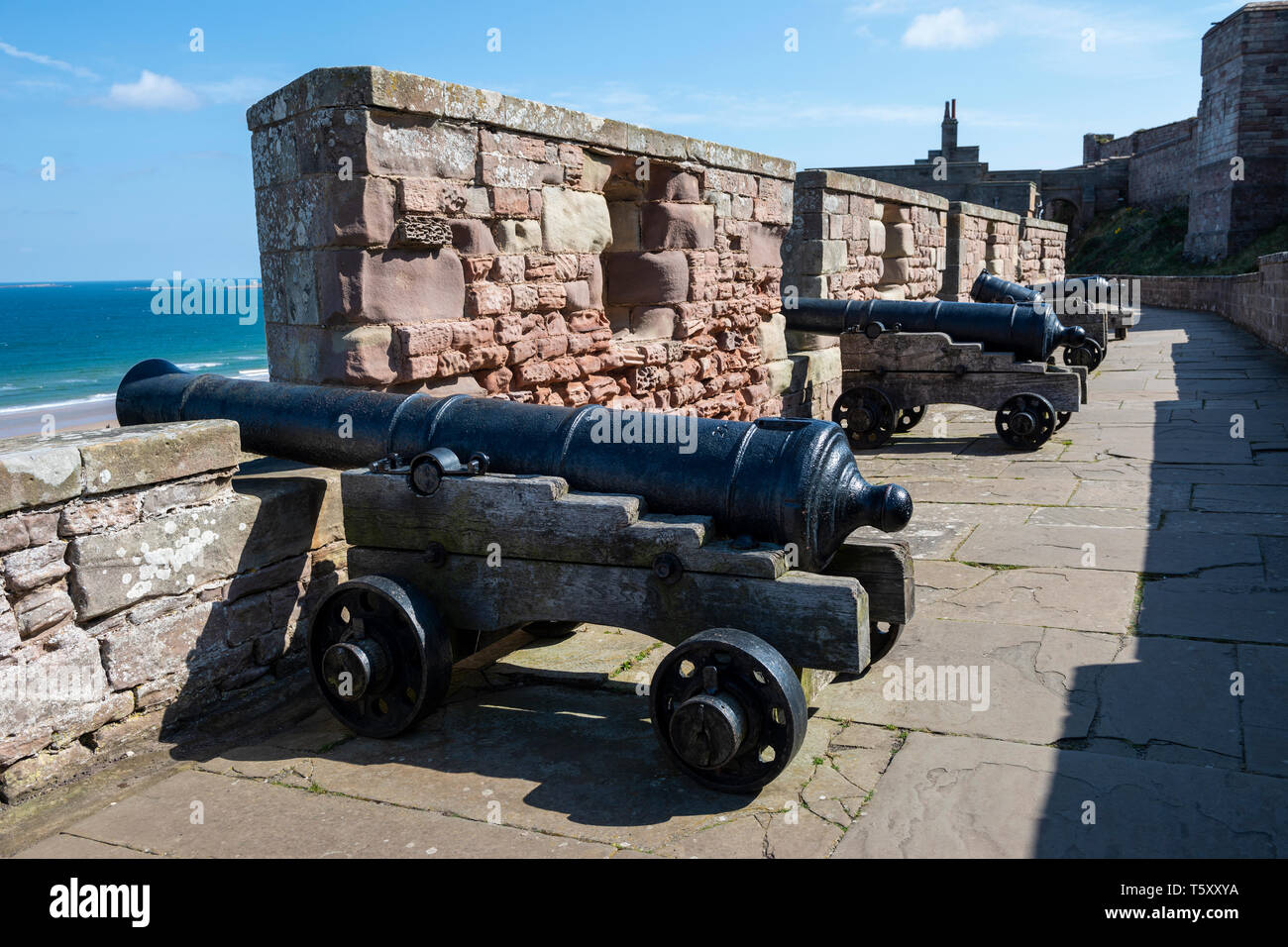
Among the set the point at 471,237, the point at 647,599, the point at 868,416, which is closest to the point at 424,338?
the point at 471,237

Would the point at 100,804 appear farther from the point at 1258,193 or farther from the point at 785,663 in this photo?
the point at 1258,193

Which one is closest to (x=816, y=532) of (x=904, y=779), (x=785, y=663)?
(x=785, y=663)

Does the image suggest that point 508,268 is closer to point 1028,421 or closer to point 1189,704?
point 1189,704

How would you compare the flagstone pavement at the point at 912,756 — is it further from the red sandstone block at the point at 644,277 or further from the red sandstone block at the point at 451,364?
the red sandstone block at the point at 644,277

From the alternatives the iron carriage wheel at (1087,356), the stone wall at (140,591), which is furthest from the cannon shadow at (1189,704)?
the iron carriage wheel at (1087,356)

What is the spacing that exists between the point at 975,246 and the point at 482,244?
1090 cm

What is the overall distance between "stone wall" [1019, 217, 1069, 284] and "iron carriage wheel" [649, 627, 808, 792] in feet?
53.1

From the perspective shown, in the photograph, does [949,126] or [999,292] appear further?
[949,126]

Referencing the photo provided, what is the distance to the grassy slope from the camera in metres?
36.8

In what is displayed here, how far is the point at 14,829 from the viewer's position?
2775 mm

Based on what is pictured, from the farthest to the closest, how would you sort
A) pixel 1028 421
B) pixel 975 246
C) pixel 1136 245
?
pixel 1136 245 → pixel 975 246 → pixel 1028 421

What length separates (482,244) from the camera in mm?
4852

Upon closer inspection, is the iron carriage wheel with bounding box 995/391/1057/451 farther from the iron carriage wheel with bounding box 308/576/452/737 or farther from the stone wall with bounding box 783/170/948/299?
the iron carriage wheel with bounding box 308/576/452/737

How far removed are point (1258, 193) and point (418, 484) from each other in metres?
35.4
